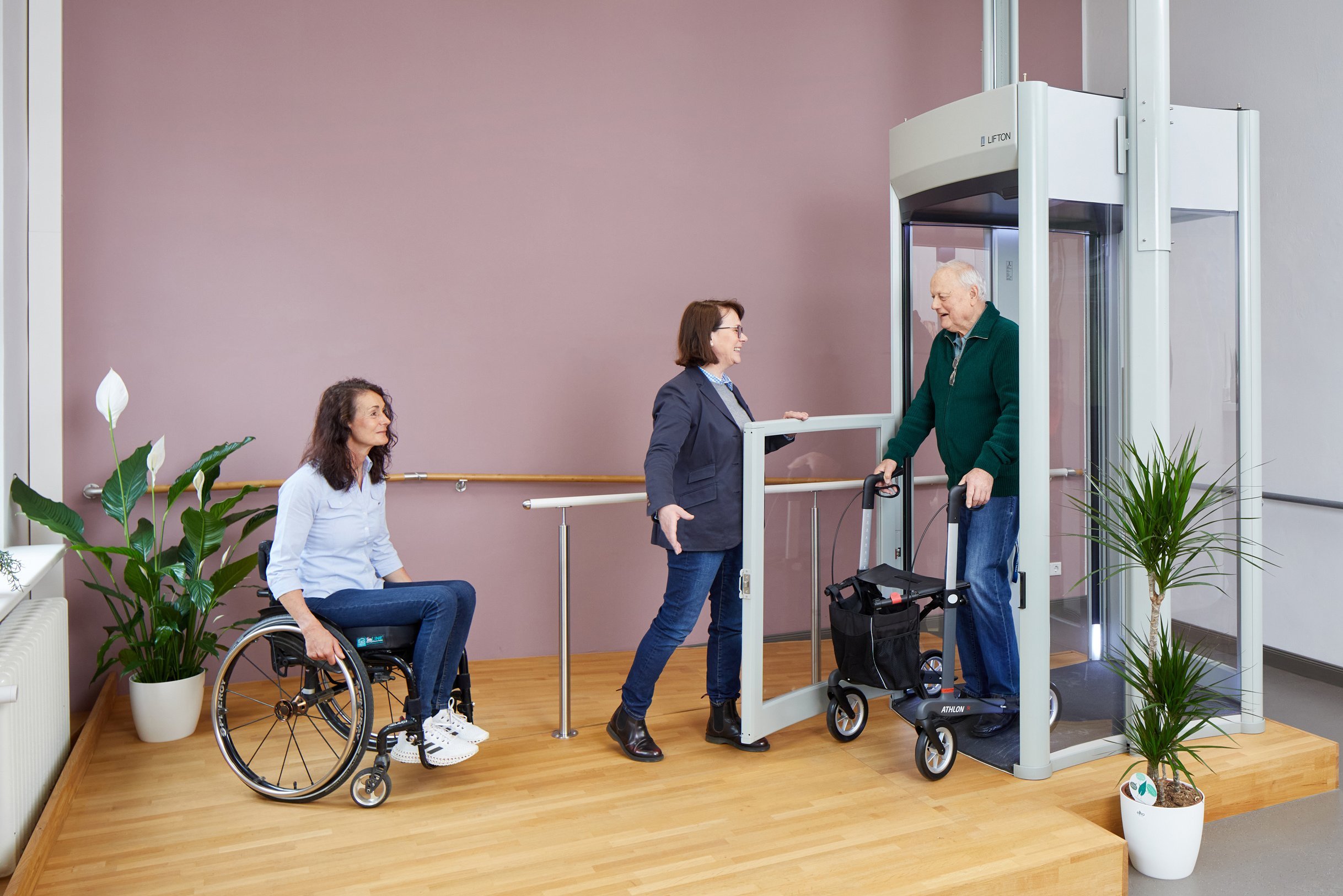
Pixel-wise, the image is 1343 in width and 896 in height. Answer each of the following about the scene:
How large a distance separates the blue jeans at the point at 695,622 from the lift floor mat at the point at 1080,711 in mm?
565

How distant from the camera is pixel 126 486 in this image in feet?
10.8

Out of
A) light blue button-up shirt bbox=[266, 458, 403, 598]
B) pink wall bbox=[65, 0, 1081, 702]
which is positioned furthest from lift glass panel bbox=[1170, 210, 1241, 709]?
light blue button-up shirt bbox=[266, 458, 403, 598]

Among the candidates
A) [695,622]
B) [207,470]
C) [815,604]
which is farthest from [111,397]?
[815,604]

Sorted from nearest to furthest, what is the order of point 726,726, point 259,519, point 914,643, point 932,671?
point 914,643, point 726,726, point 932,671, point 259,519

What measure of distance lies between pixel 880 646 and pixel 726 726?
589 millimetres

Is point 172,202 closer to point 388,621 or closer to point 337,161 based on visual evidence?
point 337,161

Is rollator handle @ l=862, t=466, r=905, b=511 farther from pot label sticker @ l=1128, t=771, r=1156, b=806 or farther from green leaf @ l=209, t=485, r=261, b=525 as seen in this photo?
green leaf @ l=209, t=485, r=261, b=525

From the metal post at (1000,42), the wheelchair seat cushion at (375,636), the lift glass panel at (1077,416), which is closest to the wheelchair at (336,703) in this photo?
the wheelchair seat cushion at (375,636)

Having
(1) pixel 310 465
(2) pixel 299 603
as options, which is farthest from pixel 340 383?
(2) pixel 299 603

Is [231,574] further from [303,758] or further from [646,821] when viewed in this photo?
[646,821]

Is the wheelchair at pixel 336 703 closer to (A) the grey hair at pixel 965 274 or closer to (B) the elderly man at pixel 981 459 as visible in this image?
(B) the elderly man at pixel 981 459

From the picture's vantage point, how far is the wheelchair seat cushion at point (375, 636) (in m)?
2.64

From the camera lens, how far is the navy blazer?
117 inches

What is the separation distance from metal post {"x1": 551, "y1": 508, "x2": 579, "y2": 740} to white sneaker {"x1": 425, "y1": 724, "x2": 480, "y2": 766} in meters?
0.51
